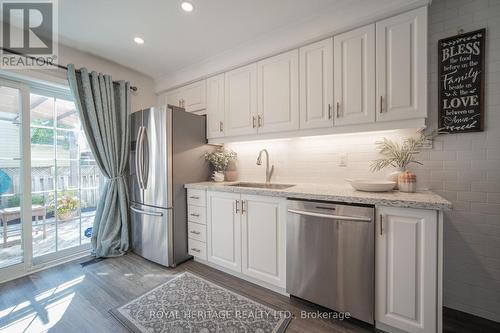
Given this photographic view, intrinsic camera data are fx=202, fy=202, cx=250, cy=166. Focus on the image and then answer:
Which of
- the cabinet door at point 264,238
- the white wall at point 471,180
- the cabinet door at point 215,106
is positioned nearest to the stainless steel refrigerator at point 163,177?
the cabinet door at point 215,106

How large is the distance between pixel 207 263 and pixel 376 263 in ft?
5.71

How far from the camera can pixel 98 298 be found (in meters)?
1.79

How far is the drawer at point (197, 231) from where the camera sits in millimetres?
2328

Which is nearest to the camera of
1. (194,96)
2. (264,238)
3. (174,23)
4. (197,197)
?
(264,238)

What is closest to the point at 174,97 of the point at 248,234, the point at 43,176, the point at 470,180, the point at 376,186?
the point at 43,176

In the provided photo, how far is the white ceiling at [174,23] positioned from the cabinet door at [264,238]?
172cm

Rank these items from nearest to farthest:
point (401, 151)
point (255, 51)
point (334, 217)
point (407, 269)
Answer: point (407, 269), point (334, 217), point (401, 151), point (255, 51)

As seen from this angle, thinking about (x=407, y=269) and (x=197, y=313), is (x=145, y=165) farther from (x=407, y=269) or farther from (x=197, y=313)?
(x=407, y=269)

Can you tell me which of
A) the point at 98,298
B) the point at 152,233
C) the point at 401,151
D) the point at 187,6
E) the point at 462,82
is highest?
the point at 187,6

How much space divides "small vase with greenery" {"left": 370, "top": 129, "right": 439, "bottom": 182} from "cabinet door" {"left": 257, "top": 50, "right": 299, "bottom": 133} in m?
0.84

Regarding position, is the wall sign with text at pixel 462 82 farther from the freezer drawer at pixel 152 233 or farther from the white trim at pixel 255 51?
the freezer drawer at pixel 152 233

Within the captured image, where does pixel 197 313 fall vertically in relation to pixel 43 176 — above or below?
below

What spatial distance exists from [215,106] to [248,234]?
5.45 feet

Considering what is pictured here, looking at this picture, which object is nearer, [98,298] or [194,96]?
[98,298]
